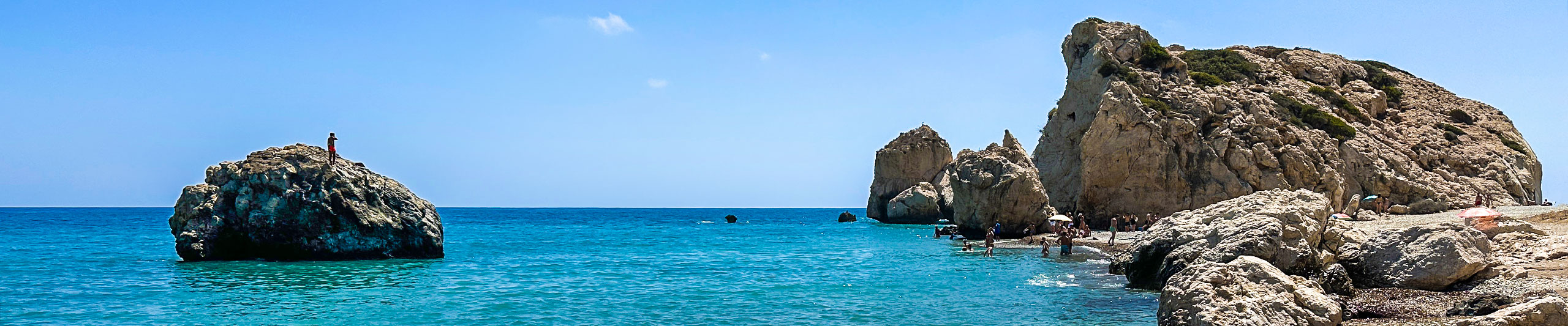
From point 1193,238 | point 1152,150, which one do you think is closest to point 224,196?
point 1193,238

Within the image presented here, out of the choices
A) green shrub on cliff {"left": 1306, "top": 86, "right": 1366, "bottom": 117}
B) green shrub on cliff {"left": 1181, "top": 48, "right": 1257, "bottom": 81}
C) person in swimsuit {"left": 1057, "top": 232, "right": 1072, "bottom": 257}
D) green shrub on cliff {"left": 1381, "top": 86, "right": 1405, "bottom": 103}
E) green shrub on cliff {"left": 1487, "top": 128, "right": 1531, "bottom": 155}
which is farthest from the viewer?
green shrub on cliff {"left": 1381, "top": 86, "right": 1405, "bottom": 103}

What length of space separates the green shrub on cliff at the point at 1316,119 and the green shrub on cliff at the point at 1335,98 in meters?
2.71

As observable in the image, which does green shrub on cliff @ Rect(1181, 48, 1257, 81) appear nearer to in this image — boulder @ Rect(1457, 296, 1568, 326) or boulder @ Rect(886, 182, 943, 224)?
boulder @ Rect(886, 182, 943, 224)

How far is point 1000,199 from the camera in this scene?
43.1m

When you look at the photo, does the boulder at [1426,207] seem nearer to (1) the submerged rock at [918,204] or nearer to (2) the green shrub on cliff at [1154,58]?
(2) the green shrub on cliff at [1154,58]

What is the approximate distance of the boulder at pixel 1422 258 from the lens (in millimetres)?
14648

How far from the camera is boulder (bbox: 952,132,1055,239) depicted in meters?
43.0

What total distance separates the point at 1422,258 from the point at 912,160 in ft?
227

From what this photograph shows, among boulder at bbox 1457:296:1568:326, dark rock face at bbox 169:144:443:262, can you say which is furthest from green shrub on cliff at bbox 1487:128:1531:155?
dark rock face at bbox 169:144:443:262

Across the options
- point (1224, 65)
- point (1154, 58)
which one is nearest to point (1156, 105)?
point (1154, 58)

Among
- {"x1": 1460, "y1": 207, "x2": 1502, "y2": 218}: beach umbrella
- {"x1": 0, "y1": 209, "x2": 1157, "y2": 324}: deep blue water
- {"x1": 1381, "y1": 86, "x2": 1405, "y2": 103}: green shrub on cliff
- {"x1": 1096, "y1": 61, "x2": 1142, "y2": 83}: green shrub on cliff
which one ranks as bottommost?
{"x1": 0, "y1": 209, "x2": 1157, "y2": 324}: deep blue water

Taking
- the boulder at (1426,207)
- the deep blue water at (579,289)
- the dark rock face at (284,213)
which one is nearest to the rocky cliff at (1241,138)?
the boulder at (1426,207)

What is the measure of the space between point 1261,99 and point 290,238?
145 feet

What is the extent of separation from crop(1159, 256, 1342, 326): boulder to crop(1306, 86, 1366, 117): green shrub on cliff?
45.9m
